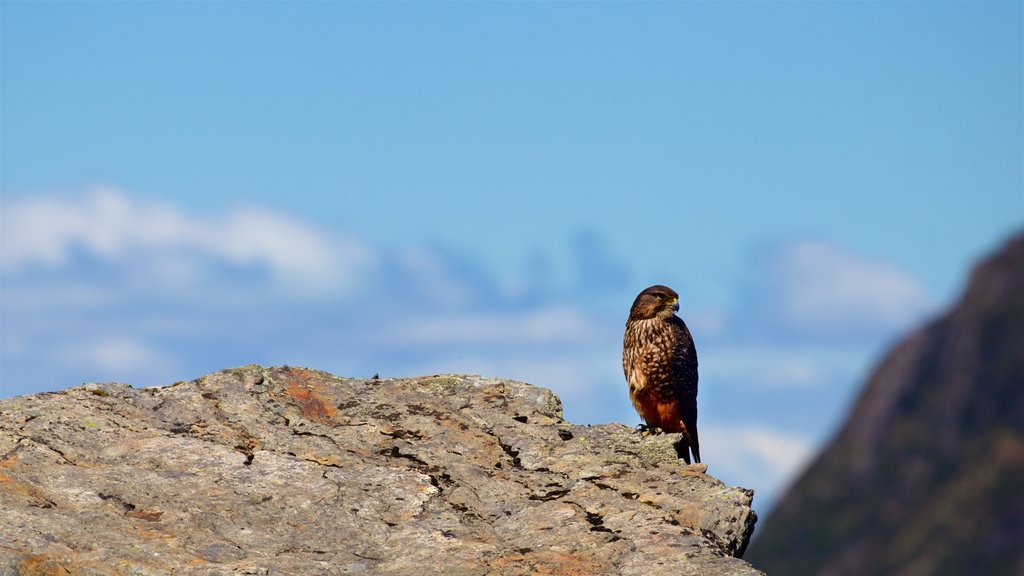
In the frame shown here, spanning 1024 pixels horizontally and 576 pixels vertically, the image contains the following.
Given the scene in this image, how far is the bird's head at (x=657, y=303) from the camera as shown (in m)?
19.1

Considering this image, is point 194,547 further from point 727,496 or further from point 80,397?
point 727,496

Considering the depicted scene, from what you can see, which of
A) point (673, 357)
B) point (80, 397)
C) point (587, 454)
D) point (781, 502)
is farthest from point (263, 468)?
point (781, 502)

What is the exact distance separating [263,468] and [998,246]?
185099mm

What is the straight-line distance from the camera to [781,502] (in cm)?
16712

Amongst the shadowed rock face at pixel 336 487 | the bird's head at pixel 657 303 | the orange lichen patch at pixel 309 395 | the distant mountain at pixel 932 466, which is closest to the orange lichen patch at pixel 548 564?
the shadowed rock face at pixel 336 487

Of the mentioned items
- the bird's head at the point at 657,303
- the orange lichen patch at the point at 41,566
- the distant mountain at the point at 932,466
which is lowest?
the orange lichen patch at the point at 41,566

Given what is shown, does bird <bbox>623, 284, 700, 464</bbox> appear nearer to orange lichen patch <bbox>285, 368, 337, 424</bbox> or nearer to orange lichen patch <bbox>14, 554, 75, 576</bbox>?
orange lichen patch <bbox>285, 368, 337, 424</bbox>

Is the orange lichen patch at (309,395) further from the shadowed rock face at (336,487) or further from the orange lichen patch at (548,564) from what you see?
the orange lichen patch at (548,564)

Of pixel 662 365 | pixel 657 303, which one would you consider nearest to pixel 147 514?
pixel 662 365

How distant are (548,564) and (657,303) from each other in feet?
24.3

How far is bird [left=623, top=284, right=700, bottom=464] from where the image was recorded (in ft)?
60.8

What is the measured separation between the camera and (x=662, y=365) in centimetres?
1869

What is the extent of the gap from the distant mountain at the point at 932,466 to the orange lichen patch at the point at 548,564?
12912cm

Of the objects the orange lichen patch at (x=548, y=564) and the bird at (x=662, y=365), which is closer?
the orange lichen patch at (x=548, y=564)
